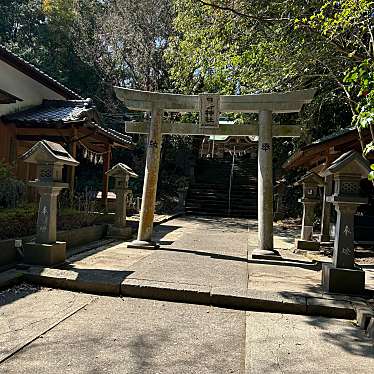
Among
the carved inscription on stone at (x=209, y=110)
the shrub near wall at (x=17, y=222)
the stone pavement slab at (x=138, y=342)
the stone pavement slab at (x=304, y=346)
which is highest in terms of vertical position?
the carved inscription on stone at (x=209, y=110)

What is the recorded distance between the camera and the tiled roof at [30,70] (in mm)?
11656

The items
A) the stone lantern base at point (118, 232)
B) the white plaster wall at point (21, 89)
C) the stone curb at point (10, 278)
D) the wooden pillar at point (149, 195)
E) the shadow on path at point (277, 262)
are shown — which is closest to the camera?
the stone curb at point (10, 278)

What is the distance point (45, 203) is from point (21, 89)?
27.9ft

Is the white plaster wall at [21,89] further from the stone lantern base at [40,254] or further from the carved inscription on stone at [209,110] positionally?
the stone lantern base at [40,254]

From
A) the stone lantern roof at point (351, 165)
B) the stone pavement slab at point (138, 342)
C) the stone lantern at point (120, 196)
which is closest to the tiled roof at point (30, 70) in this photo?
the stone lantern at point (120, 196)

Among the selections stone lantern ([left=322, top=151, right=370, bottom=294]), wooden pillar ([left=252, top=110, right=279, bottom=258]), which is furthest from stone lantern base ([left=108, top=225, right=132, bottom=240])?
stone lantern ([left=322, top=151, right=370, bottom=294])

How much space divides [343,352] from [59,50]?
1070 inches

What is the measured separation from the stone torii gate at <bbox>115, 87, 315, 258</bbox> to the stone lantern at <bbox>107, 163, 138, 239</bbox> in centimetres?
129

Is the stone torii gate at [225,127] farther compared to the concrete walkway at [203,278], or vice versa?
the stone torii gate at [225,127]

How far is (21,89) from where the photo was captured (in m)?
12.9

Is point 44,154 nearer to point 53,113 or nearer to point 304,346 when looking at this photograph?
point 304,346

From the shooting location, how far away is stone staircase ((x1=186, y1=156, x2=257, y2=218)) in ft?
67.7

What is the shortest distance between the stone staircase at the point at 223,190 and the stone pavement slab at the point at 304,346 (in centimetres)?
1564

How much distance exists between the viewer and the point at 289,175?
67.1ft
